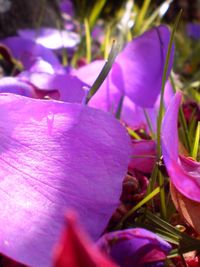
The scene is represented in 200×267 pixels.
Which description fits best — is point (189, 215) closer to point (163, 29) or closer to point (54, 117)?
point (54, 117)

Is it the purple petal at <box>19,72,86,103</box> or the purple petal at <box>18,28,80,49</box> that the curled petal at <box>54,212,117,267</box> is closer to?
the purple petal at <box>19,72,86,103</box>

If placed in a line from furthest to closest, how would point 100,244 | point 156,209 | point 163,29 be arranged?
point 163,29 < point 156,209 < point 100,244

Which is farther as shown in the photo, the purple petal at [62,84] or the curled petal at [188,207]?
the purple petal at [62,84]

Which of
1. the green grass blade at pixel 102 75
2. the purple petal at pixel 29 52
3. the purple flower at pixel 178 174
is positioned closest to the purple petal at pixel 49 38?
the purple petal at pixel 29 52

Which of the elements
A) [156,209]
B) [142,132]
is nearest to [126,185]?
[156,209]

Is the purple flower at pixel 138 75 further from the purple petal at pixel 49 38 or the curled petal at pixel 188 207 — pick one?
the purple petal at pixel 49 38
